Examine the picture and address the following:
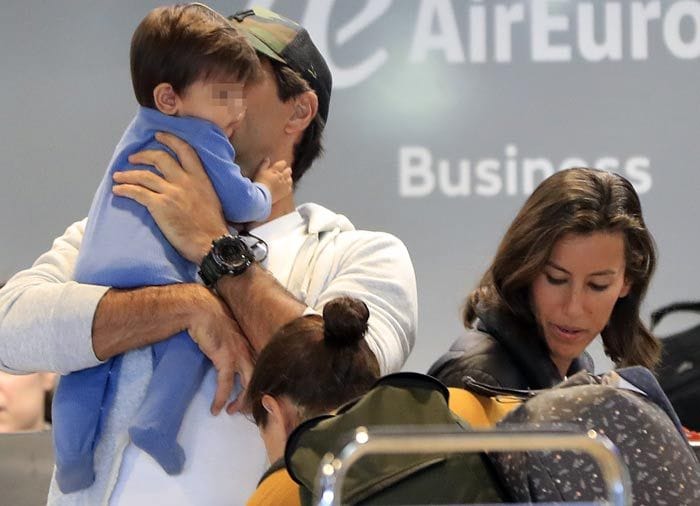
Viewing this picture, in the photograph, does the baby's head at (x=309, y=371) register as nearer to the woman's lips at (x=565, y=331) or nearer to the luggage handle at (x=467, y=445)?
the luggage handle at (x=467, y=445)

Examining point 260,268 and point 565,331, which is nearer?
point 260,268

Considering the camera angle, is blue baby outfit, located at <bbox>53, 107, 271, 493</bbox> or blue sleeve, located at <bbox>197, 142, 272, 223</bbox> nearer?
blue baby outfit, located at <bbox>53, 107, 271, 493</bbox>

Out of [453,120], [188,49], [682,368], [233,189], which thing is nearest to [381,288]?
[233,189]

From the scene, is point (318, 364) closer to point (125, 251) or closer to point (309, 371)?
point (309, 371)

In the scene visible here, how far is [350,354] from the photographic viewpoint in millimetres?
1968

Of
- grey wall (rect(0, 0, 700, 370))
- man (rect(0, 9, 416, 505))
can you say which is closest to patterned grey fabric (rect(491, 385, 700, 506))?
man (rect(0, 9, 416, 505))

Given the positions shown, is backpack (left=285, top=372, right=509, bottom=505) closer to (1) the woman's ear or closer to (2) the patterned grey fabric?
(2) the patterned grey fabric

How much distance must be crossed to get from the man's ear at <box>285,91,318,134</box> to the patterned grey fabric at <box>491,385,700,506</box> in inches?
38.5

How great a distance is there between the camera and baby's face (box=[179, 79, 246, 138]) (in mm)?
2246

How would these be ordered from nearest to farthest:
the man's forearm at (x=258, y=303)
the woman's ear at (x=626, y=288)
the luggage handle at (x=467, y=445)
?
the luggage handle at (x=467, y=445) → the man's forearm at (x=258, y=303) → the woman's ear at (x=626, y=288)

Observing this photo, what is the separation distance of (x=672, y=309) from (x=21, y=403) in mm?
2029

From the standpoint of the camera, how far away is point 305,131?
2.54 metres

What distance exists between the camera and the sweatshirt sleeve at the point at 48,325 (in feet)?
6.91

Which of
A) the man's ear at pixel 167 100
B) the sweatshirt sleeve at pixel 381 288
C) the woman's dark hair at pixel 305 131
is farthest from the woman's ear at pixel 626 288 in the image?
the man's ear at pixel 167 100
